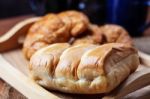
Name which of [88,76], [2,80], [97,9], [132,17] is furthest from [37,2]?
[88,76]

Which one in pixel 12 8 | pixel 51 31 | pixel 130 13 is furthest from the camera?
pixel 12 8

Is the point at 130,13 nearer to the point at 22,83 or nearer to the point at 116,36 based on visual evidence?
the point at 116,36

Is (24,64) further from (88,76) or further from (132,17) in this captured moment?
(132,17)

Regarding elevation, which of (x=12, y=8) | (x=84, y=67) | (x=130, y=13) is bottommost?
(x=12, y=8)

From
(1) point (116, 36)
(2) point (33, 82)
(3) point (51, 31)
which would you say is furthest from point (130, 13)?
(2) point (33, 82)

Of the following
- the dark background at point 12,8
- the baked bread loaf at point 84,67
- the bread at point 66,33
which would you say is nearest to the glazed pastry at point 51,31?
the bread at point 66,33
